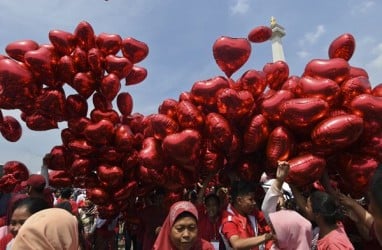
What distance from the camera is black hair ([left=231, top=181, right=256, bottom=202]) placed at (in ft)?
8.83

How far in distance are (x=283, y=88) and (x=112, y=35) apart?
1670mm

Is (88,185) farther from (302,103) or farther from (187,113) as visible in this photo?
(302,103)

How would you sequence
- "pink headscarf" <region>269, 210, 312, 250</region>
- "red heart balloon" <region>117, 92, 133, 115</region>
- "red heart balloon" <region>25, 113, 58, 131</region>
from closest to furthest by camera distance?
"pink headscarf" <region>269, 210, 312, 250</region> → "red heart balloon" <region>25, 113, 58, 131</region> → "red heart balloon" <region>117, 92, 133, 115</region>

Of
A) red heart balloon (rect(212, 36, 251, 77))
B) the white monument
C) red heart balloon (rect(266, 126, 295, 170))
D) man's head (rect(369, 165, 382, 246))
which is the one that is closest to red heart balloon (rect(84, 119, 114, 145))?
red heart balloon (rect(212, 36, 251, 77))

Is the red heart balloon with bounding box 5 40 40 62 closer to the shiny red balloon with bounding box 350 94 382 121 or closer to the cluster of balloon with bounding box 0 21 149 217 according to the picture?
the cluster of balloon with bounding box 0 21 149 217

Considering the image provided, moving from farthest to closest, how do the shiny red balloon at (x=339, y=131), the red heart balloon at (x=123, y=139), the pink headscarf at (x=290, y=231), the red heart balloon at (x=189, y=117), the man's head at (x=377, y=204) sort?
the red heart balloon at (x=123, y=139) < the red heart balloon at (x=189, y=117) < the shiny red balloon at (x=339, y=131) < the pink headscarf at (x=290, y=231) < the man's head at (x=377, y=204)

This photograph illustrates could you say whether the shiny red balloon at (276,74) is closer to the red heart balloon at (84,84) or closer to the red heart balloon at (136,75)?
the red heart balloon at (136,75)

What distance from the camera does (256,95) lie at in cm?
291

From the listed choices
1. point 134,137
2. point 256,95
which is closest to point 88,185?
point 134,137

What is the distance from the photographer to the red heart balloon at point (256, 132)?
2664mm

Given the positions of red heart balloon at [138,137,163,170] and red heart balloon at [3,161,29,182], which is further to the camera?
red heart balloon at [3,161,29,182]

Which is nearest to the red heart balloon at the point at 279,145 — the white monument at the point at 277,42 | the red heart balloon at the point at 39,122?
the red heart balloon at the point at 39,122

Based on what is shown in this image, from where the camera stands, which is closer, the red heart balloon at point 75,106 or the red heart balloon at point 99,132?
the red heart balloon at point 99,132

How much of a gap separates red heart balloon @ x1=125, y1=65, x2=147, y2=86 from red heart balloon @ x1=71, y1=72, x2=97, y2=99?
0.46 meters
